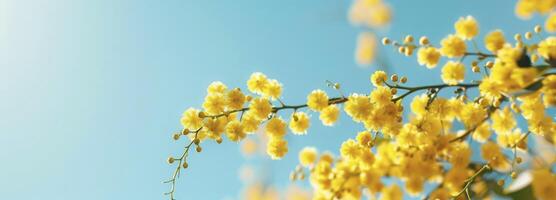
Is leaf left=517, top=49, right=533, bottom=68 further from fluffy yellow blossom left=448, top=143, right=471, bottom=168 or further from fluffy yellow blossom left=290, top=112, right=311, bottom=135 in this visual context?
fluffy yellow blossom left=290, top=112, right=311, bottom=135

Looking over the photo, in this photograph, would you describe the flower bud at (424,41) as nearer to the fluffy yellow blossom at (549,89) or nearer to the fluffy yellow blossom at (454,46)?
the fluffy yellow blossom at (454,46)

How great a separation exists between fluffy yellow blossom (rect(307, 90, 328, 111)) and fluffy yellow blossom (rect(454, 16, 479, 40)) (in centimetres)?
59

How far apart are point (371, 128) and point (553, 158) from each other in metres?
0.67

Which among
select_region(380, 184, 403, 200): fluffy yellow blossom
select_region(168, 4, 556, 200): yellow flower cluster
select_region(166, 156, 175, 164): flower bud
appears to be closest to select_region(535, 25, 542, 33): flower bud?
select_region(168, 4, 556, 200): yellow flower cluster

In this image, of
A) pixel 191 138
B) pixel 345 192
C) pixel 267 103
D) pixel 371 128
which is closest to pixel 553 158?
pixel 371 128

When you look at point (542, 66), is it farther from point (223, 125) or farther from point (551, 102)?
point (223, 125)

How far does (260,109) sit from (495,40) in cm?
96

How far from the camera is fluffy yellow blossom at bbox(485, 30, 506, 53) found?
2156mm

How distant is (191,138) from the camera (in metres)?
2.65

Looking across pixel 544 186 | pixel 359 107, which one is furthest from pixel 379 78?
pixel 544 186

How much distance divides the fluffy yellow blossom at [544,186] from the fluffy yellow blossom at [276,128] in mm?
1125

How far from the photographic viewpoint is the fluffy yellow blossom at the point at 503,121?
92.6 inches

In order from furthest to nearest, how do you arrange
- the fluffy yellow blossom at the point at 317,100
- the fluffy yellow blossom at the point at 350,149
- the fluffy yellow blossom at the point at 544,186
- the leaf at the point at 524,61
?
the fluffy yellow blossom at the point at 317,100, the fluffy yellow blossom at the point at 350,149, the leaf at the point at 524,61, the fluffy yellow blossom at the point at 544,186

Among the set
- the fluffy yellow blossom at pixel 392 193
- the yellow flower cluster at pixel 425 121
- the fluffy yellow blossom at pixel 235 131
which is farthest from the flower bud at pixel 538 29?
the fluffy yellow blossom at pixel 235 131
